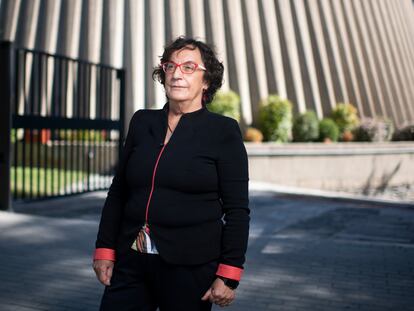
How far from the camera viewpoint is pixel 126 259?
238cm

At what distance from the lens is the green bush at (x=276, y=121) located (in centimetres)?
1944

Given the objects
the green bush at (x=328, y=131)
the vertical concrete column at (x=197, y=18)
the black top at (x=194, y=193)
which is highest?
the vertical concrete column at (x=197, y=18)

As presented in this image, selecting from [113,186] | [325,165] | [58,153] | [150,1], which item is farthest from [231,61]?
[113,186]

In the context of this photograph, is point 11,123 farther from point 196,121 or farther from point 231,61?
Result: point 231,61

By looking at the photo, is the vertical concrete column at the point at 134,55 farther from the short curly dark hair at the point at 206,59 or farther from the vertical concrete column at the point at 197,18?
Result: the short curly dark hair at the point at 206,59

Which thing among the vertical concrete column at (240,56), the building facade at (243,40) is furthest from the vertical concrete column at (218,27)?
the vertical concrete column at (240,56)

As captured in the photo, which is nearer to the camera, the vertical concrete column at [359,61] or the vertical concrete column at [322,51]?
the vertical concrete column at [322,51]

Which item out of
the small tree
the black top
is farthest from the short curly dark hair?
the small tree

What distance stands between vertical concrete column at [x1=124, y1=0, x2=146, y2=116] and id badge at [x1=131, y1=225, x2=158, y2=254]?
17.1 metres

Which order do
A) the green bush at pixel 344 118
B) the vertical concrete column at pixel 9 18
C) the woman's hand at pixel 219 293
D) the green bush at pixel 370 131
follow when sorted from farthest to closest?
the green bush at pixel 344 118, the vertical concrete column at pixel 9 18, the green bush at pixel 370 131, the woman's hand at pixel 219 293

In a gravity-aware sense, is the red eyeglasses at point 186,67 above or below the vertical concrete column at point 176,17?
below

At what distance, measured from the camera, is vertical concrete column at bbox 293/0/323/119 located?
22.9 metres

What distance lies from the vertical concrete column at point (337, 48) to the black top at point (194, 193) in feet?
73.2

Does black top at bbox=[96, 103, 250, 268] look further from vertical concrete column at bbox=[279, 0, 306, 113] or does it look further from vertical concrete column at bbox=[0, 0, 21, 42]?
vertical concrete column at bbox=[0, 0, 21, 42]
